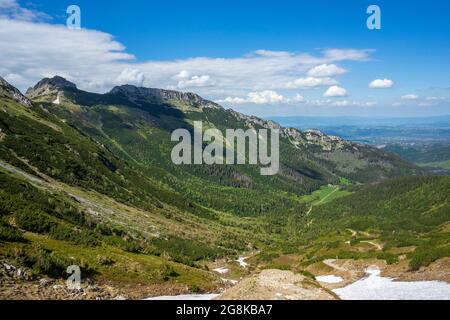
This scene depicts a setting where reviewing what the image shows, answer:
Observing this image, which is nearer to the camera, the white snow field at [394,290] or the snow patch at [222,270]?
the white snow field at [394,290]

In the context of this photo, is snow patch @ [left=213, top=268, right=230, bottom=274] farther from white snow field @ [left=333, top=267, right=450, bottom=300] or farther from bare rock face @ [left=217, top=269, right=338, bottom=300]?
bare rock face @ [left=217, top=269, right=338, bottom=300]

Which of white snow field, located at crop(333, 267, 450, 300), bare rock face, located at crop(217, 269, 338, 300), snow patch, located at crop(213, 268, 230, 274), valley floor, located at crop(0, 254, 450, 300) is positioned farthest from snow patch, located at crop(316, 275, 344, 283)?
snow patch, located at crop(213, 268, 230, 274)

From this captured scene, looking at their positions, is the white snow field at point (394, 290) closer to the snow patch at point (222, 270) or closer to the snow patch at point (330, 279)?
the snow patch at point (330, 279)

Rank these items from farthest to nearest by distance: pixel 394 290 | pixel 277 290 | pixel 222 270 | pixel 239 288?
pixel 222 270
pixel 394 290
pixel 239 288
pixel 277 290

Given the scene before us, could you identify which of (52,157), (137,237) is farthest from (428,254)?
(52,157)

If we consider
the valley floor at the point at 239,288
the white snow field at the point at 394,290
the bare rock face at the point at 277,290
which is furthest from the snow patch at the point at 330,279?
the bare rock face at the point at 277,290

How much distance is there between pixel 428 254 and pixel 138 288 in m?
38.1

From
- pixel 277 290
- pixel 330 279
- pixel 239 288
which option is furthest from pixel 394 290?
pixel 330 279

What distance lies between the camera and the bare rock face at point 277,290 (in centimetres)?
3438

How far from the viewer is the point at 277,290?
35.9 m

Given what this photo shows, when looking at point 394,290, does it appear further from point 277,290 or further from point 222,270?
point 222,270

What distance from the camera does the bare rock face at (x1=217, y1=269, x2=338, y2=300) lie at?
34375 mm
